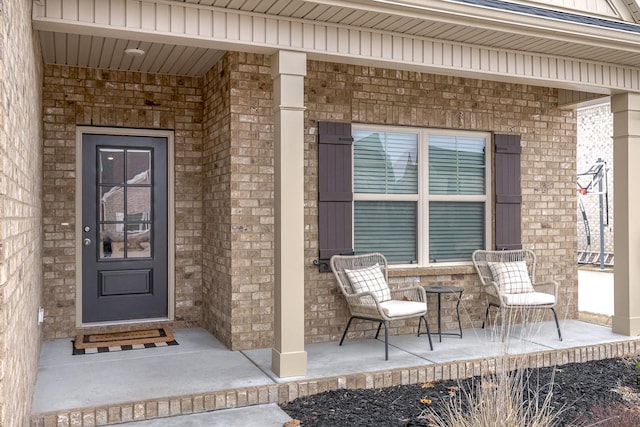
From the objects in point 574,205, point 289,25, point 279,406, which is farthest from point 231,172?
point 574,205

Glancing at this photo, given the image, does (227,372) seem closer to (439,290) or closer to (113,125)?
(439,290)

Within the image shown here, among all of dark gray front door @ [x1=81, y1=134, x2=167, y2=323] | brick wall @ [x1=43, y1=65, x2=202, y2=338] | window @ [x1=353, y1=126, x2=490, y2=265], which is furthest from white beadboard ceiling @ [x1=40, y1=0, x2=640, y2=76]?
window @ [x1=353, y1=126, x2=490, y2=265]

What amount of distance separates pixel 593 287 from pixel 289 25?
8685mm

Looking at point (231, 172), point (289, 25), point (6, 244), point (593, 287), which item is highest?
point (289, 25)

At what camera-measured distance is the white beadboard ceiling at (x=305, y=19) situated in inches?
152

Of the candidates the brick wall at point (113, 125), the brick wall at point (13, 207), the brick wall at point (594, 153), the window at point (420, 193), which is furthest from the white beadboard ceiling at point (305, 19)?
the brick wall at point (594, 153)

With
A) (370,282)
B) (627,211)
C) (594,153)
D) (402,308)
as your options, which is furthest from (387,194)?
(594,153)

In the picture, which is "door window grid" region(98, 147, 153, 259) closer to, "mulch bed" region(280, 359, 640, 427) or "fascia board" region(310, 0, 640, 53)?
"mulch bed" region(280, 359, 640, 427)

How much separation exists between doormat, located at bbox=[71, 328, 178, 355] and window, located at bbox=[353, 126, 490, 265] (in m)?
2.04

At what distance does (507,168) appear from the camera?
6.07 m

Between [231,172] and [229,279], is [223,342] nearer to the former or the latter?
[229,279]

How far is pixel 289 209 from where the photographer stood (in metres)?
4.13

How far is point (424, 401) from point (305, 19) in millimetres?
2781

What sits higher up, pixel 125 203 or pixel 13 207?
pixel 125 203
